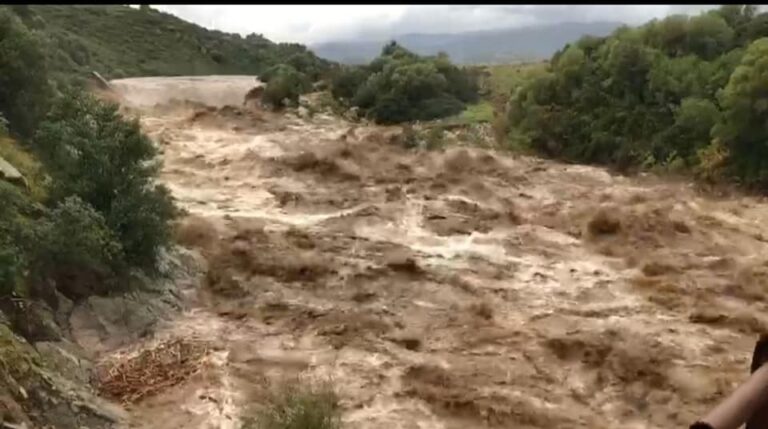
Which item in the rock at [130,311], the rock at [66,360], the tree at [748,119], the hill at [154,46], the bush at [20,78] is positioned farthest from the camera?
the hill at [154,46]

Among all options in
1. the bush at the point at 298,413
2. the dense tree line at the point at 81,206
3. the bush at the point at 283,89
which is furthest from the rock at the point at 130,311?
the bush at the point at 283,89

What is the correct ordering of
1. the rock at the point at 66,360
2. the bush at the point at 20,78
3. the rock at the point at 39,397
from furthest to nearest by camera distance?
the bush at the point at 20,78 → the rock at the point at 66,360 → the rock at the point at 39,397

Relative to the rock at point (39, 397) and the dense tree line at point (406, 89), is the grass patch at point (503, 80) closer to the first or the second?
the dense tree line at point (406, 89)

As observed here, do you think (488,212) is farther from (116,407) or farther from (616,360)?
(116,407)

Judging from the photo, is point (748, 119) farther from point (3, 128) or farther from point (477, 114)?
point (3, 128)

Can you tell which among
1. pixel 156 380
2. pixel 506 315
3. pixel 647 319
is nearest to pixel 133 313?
pixel 156 380

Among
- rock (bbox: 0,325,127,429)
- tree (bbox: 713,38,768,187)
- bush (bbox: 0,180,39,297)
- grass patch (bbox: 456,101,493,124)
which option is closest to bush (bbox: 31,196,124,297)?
bush (bbox: 0,180,39,297)

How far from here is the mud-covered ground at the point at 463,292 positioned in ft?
26.4

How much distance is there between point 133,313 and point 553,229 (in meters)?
6.58

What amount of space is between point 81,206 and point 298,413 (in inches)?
135

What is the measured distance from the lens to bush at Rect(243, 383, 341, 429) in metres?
6.21

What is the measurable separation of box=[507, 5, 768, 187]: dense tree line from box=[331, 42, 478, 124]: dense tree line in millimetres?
3614

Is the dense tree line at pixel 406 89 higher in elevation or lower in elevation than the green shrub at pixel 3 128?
lower

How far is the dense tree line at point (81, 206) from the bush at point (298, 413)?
93.2 inches
